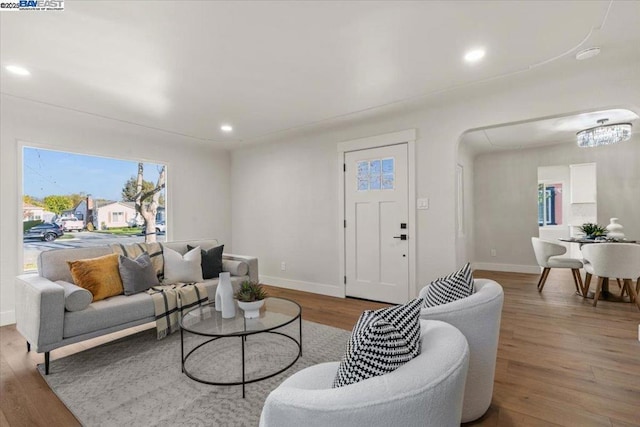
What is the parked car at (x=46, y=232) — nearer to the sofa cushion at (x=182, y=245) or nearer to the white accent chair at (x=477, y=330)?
the sofa cushion at (x=182, y=245)

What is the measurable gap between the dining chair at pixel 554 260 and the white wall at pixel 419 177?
1475mm

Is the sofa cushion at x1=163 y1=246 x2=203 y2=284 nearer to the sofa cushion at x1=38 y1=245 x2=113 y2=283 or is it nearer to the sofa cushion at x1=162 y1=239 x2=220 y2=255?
the sofa cushion at x1=162 y1=239 x2=220 y2=255

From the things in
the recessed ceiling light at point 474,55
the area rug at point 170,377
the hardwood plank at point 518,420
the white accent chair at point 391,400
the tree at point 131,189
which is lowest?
the area rug at point 170,377

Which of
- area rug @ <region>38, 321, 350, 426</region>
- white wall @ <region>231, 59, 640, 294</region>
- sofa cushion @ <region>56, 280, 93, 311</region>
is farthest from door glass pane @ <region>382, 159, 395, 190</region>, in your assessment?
sofa cushion @ <region>56, 280, 93, 311</region>

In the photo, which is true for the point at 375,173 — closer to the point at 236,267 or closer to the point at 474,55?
the point at 474,55

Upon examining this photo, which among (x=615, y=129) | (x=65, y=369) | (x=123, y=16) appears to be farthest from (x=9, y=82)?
(x=615, y=129)

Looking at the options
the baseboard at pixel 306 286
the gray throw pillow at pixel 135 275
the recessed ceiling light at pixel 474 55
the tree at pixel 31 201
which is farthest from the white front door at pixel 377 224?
the tree at pixel 31 201

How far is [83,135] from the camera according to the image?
13.3 feet

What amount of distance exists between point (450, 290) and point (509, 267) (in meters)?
5.35

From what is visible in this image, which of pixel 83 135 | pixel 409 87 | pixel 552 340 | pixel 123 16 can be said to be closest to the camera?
pixel 123 16

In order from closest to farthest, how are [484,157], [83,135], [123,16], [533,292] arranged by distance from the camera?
[123,16], [83,135], [533,292], [484,157]

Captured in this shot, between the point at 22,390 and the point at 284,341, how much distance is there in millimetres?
1843

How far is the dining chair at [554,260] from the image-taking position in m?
4.30

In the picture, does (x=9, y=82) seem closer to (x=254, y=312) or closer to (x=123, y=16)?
(x=123, y=16)
